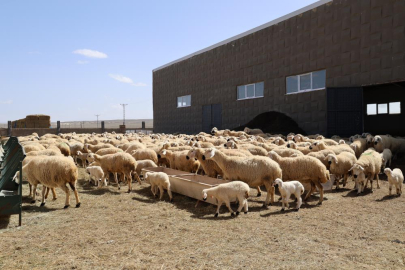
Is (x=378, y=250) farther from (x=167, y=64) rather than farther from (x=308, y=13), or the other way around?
(x=167, y=64)

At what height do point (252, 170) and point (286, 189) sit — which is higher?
point (252, 170)

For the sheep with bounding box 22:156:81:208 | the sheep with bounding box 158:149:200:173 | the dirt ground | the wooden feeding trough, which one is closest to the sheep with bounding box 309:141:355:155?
the dirt ground

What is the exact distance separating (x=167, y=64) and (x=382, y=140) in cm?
3471

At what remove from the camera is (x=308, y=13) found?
23.8 m

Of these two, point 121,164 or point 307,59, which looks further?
point 307,59

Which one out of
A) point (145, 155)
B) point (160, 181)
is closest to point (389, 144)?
point (145, 155)

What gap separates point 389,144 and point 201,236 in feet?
46.8

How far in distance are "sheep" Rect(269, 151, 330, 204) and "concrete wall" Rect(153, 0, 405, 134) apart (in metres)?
12.1

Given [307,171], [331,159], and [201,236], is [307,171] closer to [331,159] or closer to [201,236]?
[331,159]

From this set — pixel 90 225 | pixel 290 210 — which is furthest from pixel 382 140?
pixel 90 225

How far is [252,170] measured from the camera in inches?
360

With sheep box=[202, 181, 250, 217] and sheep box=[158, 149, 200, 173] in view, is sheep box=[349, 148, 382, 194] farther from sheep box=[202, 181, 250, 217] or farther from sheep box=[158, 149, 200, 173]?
sheep box=[158, 149, 200, 173]

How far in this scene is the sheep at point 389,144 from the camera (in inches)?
627

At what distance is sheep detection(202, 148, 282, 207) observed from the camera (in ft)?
29.6
